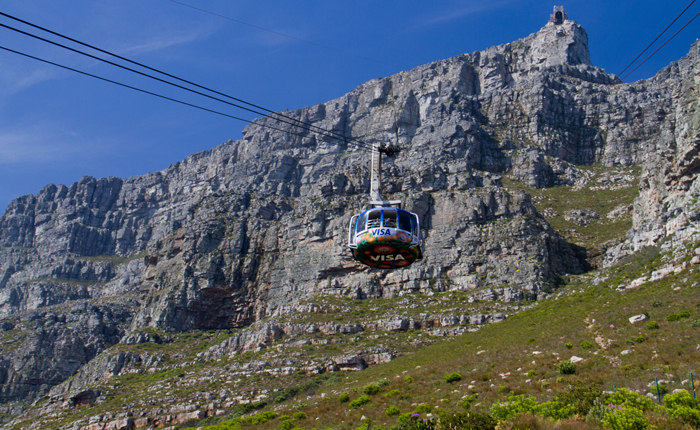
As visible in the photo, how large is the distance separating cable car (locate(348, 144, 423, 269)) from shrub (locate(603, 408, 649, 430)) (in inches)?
439

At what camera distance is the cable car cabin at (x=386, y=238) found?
2578cm

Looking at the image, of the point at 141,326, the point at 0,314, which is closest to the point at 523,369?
the point at 141,326

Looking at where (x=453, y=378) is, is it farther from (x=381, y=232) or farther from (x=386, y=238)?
(x=381, y=232)

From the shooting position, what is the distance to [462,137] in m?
139

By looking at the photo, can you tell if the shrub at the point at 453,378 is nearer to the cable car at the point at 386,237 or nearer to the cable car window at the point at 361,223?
the cable car at the point at 386,237

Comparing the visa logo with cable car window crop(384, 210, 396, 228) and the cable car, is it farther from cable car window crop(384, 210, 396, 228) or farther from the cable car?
cable car window crop(384, 210, 396, 228)

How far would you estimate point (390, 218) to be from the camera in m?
26.4

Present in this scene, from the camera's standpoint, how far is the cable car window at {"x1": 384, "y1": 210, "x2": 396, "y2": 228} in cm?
2610

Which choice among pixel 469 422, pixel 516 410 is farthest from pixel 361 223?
pixel 516 410

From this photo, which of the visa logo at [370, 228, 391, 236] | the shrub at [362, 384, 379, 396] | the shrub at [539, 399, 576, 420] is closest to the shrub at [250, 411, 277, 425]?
the shrub at [362, 384, 379, 396]

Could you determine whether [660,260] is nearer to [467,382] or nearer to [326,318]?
[467,382]

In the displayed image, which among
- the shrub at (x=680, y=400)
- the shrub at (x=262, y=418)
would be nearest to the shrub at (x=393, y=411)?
the shrub at (x=262, y=418)

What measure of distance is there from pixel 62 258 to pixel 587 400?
19399 cm

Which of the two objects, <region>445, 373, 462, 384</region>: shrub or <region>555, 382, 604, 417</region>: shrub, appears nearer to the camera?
<region>555, 382, 604, 417</region>: shrub
